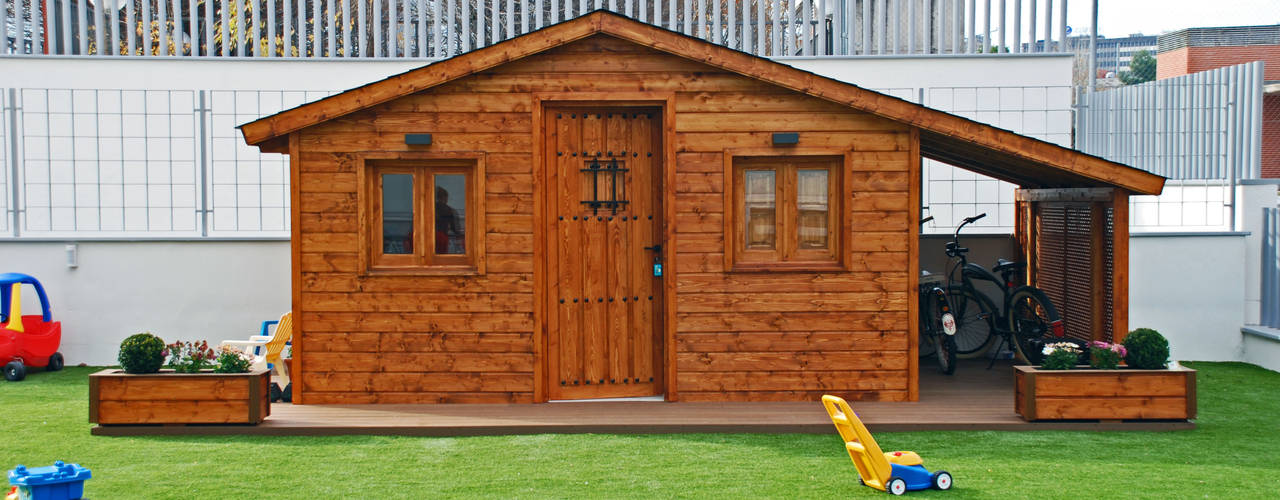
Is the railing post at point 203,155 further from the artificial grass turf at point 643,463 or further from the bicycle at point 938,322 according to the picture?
the bicycle at point 938,322

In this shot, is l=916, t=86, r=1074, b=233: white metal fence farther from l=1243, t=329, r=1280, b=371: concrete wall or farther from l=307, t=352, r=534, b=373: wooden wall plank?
l=307, t=352, r=534, b=373: wooden wall plank

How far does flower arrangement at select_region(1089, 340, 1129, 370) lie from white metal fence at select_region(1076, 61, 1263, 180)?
4.90 m

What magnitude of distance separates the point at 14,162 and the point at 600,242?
6660 millimetres

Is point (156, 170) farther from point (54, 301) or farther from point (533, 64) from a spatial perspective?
point (533, 64)

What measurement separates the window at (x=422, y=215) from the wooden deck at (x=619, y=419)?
3.53 feet

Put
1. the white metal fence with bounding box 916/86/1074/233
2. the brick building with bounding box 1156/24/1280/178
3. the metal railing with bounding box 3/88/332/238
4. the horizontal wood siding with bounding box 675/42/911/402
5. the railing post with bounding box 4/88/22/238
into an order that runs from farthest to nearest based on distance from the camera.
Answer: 1. the brick building with bounding box 1156/24/1280/178
2. the white metal fence with bounding box 916/86/1074/233
3. the metal railing with bounding box 3/88/332/238
4. the railing post with bounding box 4/88/22/238
5. the horizontal wood siding with bounding box 675/42/911/402

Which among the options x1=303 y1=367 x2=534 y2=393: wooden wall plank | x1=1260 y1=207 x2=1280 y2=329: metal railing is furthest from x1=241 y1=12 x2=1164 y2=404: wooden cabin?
x1=1260 y1=207 x2=1280 y2=329: metal railing

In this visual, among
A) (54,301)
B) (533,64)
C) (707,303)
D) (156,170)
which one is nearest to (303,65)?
(156,170)

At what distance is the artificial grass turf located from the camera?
19.9ft

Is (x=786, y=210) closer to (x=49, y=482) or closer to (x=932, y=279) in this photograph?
(x=932, y=279)

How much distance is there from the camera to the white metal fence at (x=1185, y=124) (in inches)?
454

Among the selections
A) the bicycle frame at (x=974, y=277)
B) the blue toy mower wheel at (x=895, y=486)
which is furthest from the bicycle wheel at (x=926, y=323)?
→ the blue toy mower wheel at (x=895, y=486)

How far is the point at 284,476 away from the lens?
6.40 m

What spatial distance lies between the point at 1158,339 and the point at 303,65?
9.41m
